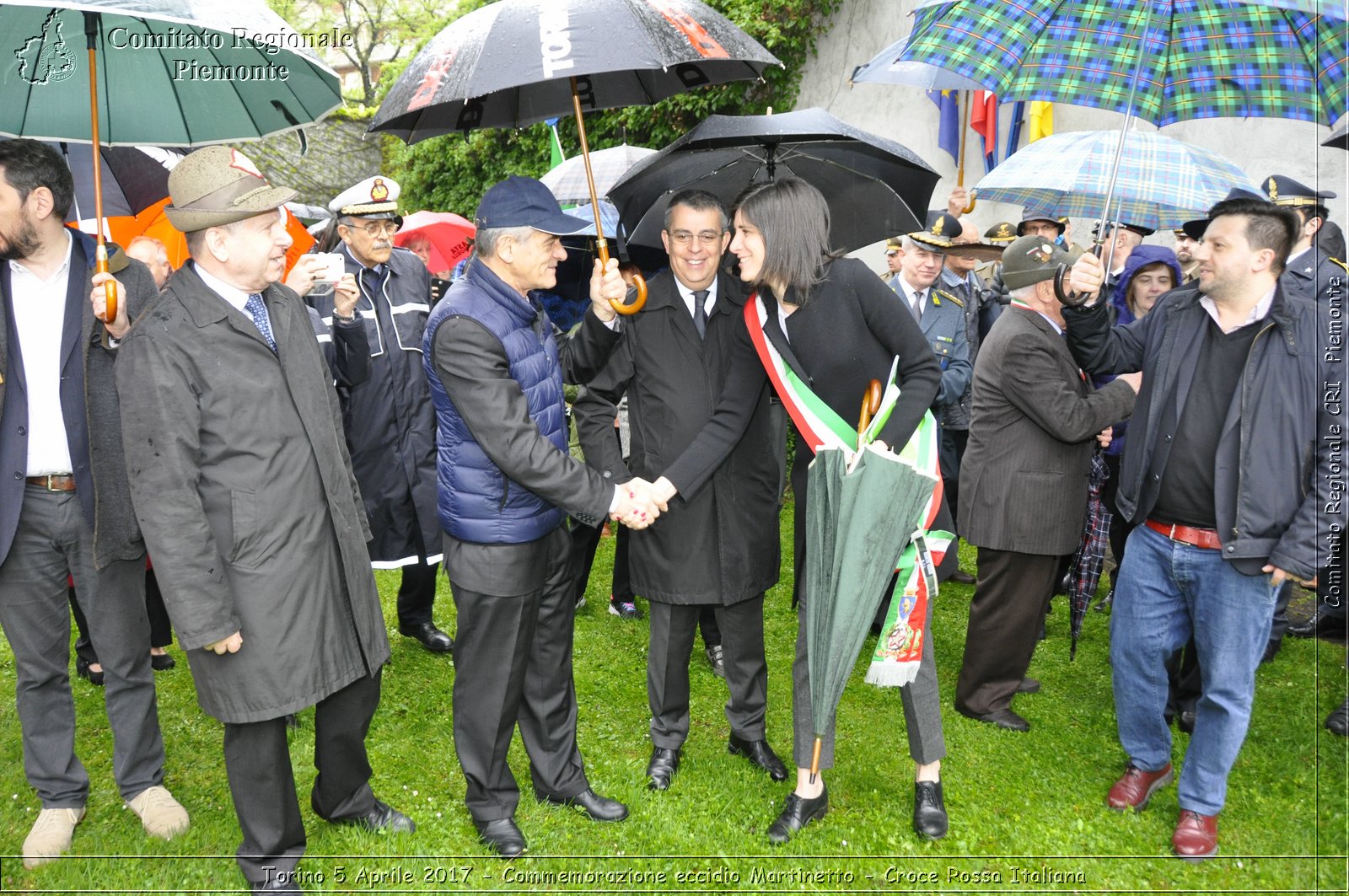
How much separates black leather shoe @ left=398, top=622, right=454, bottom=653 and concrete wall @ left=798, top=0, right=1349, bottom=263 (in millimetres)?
5869


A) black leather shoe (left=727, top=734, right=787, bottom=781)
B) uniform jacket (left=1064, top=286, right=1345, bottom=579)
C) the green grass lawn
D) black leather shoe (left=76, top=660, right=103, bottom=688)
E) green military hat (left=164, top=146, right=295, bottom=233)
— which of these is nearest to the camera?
green military hat (left=164, top=146, right=295, bottom=233)

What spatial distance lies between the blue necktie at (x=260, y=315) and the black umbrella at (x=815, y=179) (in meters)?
1.71

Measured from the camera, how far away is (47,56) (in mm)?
3641

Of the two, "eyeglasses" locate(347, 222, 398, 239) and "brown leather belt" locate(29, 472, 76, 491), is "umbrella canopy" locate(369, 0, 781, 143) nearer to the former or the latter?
"eyeglasses" locate(347, 222, 398, 239)

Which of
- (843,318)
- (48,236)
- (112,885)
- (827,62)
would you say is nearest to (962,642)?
(843,318)

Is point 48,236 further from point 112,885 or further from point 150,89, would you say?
point 112,885

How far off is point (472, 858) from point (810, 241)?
256cm

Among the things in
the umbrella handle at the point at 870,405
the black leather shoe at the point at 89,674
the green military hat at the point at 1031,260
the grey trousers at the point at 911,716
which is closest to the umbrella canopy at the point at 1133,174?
the green military hat at the point at 1031,260

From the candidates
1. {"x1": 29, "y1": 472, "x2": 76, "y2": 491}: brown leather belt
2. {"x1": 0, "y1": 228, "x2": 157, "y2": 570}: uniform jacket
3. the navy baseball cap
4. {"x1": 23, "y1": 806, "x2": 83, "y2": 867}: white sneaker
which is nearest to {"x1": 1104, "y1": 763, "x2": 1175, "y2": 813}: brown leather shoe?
the navy baseball cap

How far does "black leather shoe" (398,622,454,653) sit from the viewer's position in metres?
5.58

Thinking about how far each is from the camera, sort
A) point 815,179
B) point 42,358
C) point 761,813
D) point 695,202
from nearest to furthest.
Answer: point 42,358 < point 695,202 < point 761,813 < point 815,179

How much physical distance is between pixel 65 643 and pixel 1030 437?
4.10m

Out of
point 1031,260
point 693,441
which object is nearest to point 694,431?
point 693,441

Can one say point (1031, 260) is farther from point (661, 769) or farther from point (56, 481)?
point (56, 481)
